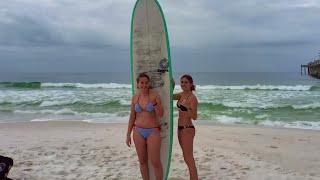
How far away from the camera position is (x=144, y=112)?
15.2 feet

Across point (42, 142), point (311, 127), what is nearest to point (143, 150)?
point (42, 142)

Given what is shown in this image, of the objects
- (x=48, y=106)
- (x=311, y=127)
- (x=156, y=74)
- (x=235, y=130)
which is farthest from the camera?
(x=48, y=106)

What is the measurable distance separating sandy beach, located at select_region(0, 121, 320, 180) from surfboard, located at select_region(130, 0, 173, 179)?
106cm

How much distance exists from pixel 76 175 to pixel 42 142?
3061 mm

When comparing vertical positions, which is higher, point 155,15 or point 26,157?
point 155,15

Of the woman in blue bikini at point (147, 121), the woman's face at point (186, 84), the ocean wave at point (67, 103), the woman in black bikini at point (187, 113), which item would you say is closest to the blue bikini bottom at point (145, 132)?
the woman in blue bikini at point (147, 121)

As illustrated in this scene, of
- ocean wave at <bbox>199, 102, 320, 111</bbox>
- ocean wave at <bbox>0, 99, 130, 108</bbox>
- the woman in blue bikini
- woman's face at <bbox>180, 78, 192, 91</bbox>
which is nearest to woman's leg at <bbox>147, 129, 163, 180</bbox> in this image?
the woman in blue bikini

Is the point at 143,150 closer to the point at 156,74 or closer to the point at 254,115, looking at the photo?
the point at 156,74

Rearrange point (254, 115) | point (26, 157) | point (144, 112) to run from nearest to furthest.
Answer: point (144, 112), point (26, 157), point (254, 115)

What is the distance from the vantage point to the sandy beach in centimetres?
601

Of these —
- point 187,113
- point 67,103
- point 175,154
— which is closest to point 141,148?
point 187,113

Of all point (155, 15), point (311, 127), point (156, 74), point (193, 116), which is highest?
point (155, 15)

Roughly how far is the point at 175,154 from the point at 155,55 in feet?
8.29

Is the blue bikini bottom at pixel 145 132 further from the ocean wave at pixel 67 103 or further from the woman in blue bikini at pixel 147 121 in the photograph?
the ocean wave at pixel 67 103
